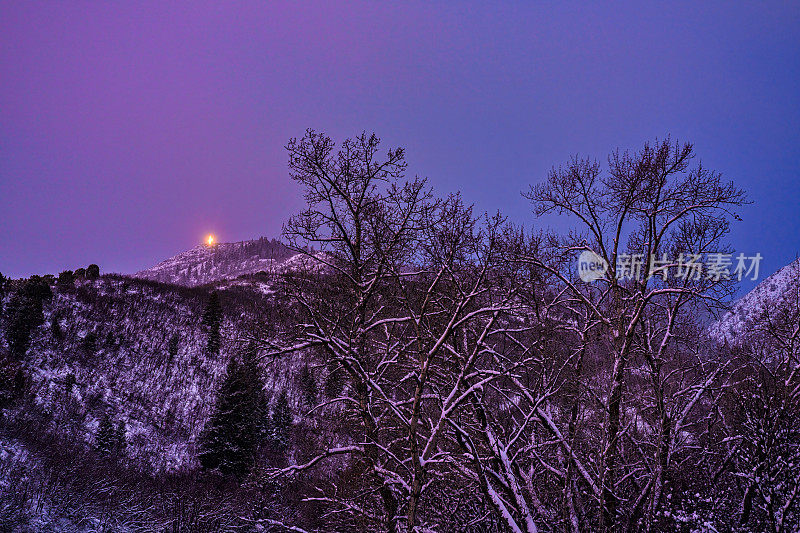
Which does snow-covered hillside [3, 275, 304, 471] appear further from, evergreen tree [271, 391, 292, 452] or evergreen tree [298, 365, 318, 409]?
evergreen tree [271, 391, 292, 452]

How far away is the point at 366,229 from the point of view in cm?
973

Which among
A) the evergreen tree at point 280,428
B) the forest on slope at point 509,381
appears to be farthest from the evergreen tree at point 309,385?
the evergreen tree at point 280,428

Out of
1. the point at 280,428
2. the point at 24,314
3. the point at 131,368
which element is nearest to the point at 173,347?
the point at 131,368

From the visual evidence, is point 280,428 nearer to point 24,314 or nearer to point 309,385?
point 309,385

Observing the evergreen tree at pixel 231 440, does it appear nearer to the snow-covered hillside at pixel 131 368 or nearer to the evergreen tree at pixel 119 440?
the snow-covered hillside at pixel 131 368

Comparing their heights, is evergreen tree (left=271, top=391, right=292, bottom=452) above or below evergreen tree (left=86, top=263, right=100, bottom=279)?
below

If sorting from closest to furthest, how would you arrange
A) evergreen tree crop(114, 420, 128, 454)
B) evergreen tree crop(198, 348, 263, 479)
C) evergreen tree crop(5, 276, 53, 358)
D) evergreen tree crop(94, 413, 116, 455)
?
1. evergreen tree crop(198, 348, 263, 479)
2. evergreen tree crop(94, 413, 116, 455)
3. evergreen tree crop(114, 420, 128, 454)
4. evergreen tree crop(5, 276, 53, 358)

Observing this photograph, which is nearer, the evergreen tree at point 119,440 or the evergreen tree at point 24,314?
the evergreen tree at point 119,440

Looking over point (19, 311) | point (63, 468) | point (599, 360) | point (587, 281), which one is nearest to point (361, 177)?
point (587, 281)

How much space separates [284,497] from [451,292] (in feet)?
66.6

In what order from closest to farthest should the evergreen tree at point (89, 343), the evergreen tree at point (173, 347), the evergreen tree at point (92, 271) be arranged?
1. the evergreen tree at point (89, 343)
2. the evergreen tree at point (173, 347)
3. the evergreen tree at point (92, 271)

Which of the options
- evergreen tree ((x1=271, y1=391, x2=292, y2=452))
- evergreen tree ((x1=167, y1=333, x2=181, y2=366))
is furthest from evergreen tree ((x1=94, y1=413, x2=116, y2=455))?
evergreen tree ((x1=167, y1=333, x2=181, y2=366))

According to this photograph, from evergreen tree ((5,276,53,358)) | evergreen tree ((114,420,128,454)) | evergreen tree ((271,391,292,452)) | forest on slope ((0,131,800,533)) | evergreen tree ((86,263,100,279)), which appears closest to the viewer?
forest on slope ((0,131,800,533))

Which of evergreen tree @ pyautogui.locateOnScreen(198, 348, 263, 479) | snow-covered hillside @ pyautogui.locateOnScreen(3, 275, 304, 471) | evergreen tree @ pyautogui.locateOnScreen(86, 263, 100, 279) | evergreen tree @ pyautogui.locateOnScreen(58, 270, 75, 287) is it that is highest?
evergreen tree @ pyautogui.locateOnScreen(86, 263, 100, 279)
